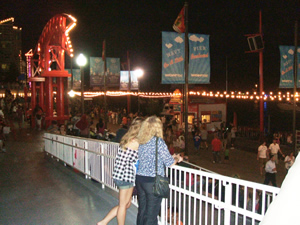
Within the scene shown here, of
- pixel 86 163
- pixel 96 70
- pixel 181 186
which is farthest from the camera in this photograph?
pixel 96 70

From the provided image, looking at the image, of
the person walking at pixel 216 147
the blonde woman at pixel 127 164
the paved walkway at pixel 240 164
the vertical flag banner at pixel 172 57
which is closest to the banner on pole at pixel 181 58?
the vertical flag banner at pixel 172 57

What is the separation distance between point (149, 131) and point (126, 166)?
0.62 meters

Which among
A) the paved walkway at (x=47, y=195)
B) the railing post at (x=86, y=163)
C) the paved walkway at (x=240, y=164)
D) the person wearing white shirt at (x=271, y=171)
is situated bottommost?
the paved walkway at (x=240, y=164)

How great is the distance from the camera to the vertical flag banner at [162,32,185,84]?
1138 centimetres

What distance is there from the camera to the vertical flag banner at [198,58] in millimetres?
11623

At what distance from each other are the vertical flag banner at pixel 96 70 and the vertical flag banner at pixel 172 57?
13.4 m

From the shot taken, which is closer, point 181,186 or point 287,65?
point 181,186

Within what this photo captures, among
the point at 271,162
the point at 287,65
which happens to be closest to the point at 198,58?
the point at 271,162

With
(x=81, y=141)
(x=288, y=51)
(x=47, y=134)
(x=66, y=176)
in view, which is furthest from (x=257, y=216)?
(x=288, y=51)

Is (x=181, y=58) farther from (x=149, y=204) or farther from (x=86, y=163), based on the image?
(x=149, y=204)

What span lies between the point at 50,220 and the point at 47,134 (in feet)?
23.3

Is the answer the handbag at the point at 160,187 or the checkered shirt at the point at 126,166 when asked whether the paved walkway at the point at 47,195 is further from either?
the handbag at the point at 160,187

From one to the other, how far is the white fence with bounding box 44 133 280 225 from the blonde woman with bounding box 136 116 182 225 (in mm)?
404

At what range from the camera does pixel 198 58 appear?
11781 mm
